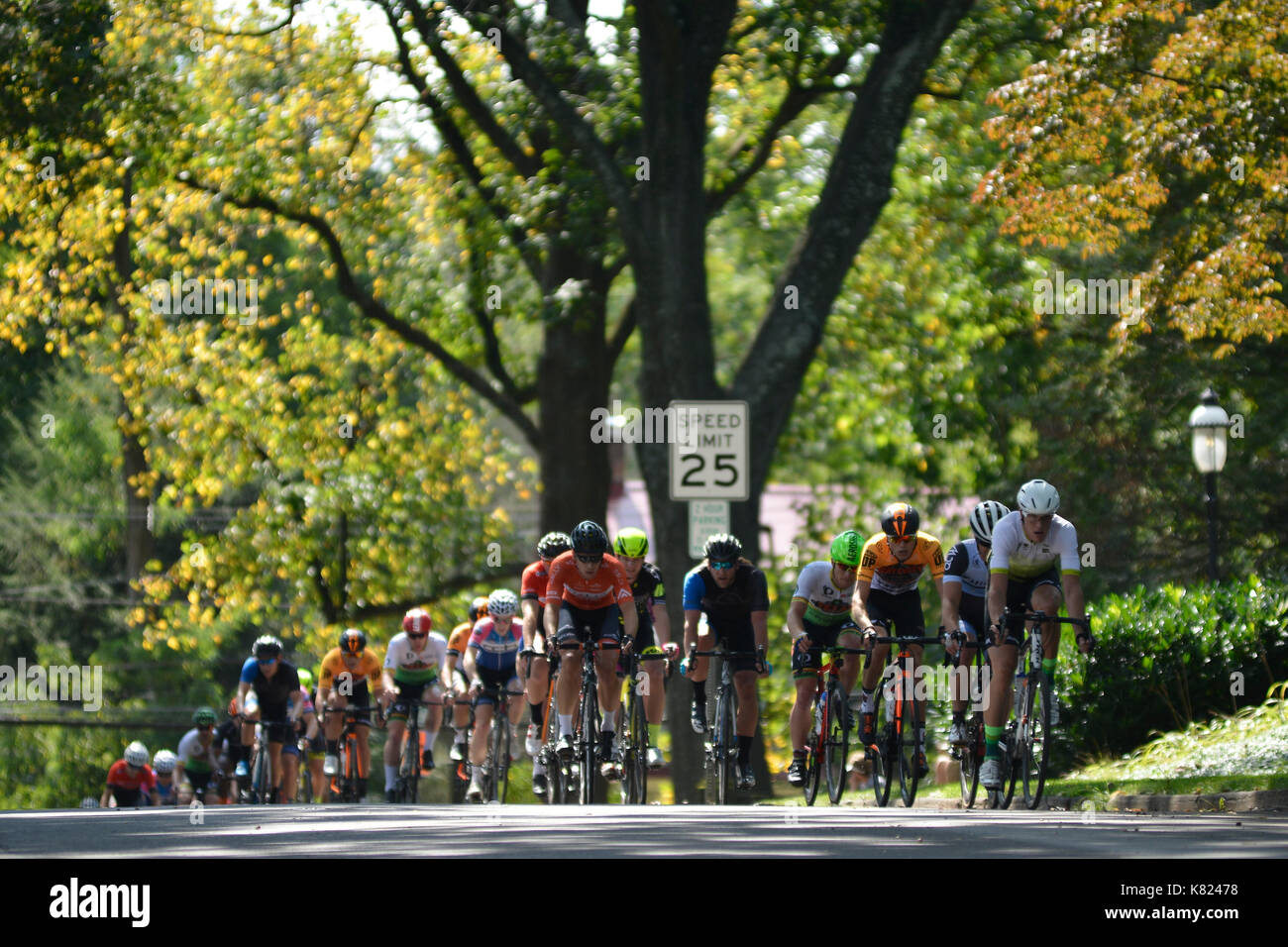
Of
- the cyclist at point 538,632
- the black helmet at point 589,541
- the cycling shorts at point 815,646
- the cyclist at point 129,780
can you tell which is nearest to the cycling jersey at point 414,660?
the cyclist at point 538,632

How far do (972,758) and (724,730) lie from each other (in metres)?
2.15

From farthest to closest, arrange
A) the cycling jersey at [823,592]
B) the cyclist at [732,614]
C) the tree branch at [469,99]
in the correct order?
the tree branch at [469,99] → the cycling jersey at [823,592] → the cyclist at [732,614]

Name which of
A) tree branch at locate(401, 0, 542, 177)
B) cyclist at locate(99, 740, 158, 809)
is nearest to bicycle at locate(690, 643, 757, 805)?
tree branch at locate(401, 0, 542, 177)

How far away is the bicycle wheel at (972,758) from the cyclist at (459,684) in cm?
615

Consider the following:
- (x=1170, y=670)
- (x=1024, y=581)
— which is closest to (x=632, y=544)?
(x=1024, y=581)

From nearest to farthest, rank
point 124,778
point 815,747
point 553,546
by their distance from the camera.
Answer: point 815,747 → point 553,546 → point 124,778

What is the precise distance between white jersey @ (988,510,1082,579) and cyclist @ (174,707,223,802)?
13.5 metres

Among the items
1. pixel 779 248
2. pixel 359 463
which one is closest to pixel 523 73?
pixel 779 248

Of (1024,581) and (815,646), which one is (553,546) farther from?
(1024,581)

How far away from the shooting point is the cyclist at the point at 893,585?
14828 mm

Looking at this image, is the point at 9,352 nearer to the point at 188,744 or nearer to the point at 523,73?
the point at 188,744

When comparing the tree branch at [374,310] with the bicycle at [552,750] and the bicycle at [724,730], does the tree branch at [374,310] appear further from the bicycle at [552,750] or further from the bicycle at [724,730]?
the bicycle at [724,730]

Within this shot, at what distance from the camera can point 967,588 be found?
15250 mm

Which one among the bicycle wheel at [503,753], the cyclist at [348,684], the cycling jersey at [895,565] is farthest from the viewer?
the cyclist at [348,684]
